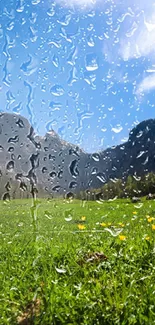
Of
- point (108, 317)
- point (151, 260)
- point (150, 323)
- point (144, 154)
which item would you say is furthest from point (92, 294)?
point (144, 154)

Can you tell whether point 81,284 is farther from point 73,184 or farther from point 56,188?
point 56,188

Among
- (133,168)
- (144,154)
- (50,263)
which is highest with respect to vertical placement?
(144,154)

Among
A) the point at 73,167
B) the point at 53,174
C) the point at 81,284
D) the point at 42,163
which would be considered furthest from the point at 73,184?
the point at 81,284

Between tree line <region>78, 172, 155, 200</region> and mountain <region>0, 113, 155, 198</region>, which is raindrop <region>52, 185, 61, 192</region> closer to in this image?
mountain <region>0, 113, 155, 198</region>

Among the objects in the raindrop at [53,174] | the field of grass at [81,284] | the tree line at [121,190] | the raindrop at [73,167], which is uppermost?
the raindrop at [53,174]

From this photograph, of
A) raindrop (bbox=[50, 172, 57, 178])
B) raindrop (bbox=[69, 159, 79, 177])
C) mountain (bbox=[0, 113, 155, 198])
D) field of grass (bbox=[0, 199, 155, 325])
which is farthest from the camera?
raindrop (bbox=[50, 172, 57, 178])

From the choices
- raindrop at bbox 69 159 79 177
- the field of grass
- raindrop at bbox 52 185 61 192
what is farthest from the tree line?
the field of grass

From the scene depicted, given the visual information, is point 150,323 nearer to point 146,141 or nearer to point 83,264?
point 83,264

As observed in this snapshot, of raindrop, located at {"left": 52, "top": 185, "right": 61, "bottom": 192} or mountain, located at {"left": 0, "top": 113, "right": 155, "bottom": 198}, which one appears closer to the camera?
mountain, located at {"left": 0, "top": 113, "right": 155, "bottom": 198}

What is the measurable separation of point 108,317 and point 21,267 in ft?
4.04

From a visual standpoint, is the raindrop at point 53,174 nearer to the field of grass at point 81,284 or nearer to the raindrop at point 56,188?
the raindrop at point 56,188

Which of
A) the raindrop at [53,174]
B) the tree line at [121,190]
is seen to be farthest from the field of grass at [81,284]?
the raindrop at [53,174]

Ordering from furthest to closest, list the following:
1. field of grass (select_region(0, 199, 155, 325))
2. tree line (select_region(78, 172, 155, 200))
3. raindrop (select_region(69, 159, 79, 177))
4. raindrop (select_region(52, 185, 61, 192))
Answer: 1. tree line (select_region(78, 172, 155, 200))
2. raindrop (select_region(52, 185, 61, 192))
3. raindrop (select_region(69, 159, 79, 177))
4. field of grass (select_region(0, 199, 155, 325))

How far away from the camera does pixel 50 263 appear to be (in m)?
3.30
